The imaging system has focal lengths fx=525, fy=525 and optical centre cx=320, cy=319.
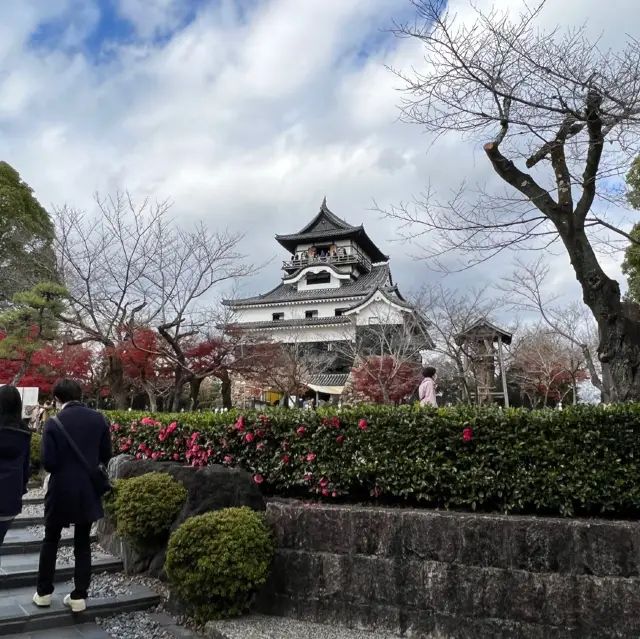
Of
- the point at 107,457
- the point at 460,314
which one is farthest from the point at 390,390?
the point at 107,457

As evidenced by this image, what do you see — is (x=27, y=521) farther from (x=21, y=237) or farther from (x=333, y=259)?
(x=333, y=259)

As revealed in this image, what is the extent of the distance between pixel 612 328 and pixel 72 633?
5.45m

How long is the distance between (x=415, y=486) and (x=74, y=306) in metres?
9.82

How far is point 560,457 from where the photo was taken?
13.9 feet

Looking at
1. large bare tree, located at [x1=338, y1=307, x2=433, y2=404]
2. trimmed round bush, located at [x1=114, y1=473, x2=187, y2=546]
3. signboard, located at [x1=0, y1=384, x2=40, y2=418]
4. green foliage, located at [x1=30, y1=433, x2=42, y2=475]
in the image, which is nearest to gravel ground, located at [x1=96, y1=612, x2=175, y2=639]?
trimmed round bush, located at [x1=114, y1=473, x2=187, y2=546]

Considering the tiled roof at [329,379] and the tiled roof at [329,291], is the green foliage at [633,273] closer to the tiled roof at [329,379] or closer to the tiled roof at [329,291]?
the tiled roof at [329,379]

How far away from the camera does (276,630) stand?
4.02 m

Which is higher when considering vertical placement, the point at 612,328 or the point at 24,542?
the point at 612,328

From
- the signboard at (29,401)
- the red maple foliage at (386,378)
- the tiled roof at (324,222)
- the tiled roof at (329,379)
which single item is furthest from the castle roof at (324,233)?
the signboard at (29,401)

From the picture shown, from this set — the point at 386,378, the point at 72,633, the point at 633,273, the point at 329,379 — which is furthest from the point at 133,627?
the point at 329,379

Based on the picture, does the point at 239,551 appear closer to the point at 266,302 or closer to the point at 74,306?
the point at 74,306

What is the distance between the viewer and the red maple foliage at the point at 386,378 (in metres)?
21.4

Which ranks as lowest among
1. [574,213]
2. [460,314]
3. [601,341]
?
[601,341]

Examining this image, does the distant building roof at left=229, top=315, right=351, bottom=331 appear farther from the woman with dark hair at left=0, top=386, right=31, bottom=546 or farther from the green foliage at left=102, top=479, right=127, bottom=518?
the woman with dark hair at left=0, top=386, right=31, bottom=546
